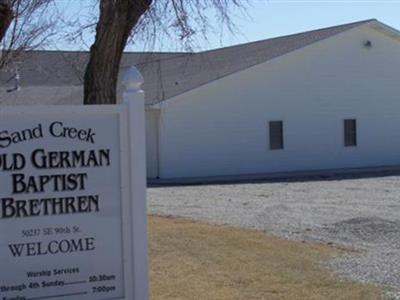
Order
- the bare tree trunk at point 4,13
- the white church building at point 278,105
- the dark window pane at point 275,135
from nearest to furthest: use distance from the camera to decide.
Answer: the bare tree trunk at point 4,13 → the white church building at point 278,105 → the dark window pane at point 275,135

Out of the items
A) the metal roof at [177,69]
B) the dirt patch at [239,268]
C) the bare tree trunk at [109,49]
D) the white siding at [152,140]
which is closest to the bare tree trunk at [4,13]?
the bare tree trunk at [109,49]

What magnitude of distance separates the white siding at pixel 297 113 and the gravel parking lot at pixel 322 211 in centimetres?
429

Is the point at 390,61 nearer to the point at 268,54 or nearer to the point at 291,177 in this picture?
the point at 268,54

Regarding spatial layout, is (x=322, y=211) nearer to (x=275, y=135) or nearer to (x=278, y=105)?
(x=275, y=135)

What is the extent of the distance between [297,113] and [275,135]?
4.55 feet

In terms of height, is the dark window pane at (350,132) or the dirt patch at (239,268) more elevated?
the dark window pane at (350,132)

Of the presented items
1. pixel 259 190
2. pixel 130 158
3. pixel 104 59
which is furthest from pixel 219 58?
pixel 130 158

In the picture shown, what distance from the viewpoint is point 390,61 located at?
3734 centimetres

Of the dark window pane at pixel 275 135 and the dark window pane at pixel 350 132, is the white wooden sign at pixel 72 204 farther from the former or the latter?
the dark window pane at pixel 350 132

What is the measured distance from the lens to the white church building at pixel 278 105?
32188 millimetres

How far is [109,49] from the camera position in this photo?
1038 cm

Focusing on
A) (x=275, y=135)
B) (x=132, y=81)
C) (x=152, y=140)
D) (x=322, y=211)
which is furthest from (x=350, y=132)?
(x=132, y=81)

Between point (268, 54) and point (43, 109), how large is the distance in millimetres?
28947

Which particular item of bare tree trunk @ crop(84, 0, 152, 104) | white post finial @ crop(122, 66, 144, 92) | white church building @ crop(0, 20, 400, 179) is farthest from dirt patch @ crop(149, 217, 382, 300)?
white church building @ crop(0, 20, 400, 179)
